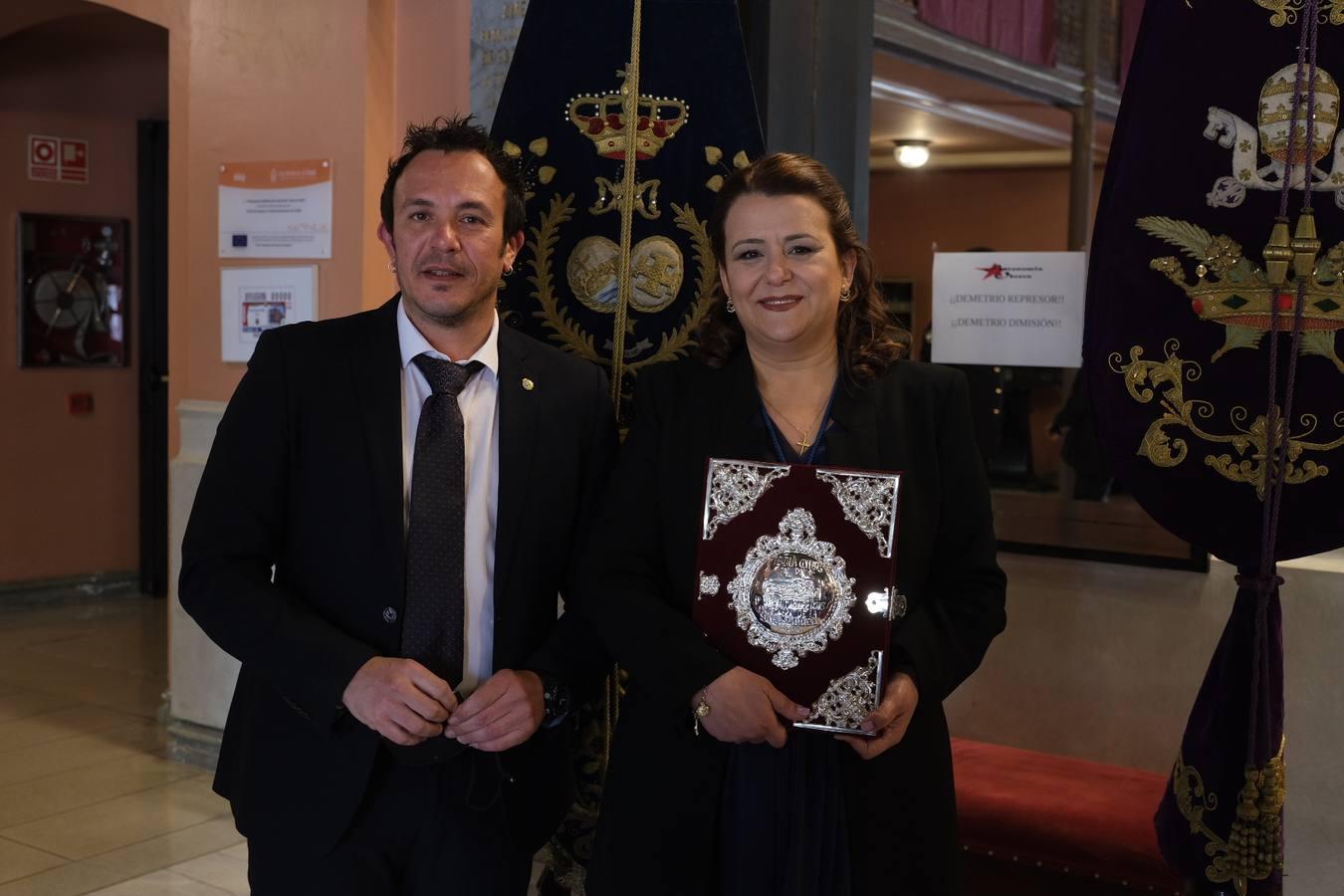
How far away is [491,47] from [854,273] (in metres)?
1.73

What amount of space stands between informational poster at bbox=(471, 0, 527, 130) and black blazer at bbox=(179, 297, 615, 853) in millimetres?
1456

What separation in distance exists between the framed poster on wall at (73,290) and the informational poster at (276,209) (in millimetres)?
3250

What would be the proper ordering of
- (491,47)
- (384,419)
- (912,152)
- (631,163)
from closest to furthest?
(384,419), (631,163), (912,152), (491,47)

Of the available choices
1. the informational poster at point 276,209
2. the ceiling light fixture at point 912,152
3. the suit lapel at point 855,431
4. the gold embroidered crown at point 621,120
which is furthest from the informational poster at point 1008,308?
the informational poster at point 276,209

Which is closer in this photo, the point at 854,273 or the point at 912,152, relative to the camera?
the point at 854,273

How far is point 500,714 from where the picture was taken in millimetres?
1975

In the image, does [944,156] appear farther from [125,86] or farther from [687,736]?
[125,86]

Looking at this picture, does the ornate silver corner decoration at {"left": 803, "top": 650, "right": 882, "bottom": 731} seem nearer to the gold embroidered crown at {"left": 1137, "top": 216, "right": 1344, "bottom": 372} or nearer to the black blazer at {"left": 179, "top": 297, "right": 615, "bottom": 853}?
the black blazer at {"left": 179, "top": 297, "right": 615, "bottom": 853}

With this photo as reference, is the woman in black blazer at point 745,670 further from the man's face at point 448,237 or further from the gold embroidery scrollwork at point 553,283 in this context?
→ the gold embroidery scrollwork at point 553,283

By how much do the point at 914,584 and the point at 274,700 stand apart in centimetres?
100

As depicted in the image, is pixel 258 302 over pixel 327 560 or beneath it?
over

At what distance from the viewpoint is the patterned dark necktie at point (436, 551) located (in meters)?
2.04

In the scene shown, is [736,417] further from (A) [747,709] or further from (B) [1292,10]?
(B) [1292,10]

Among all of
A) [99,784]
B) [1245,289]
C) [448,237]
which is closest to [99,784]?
[99,784]
